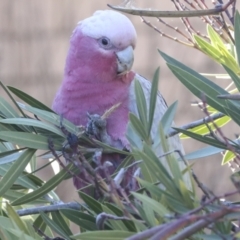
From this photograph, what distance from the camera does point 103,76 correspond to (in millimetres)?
1333

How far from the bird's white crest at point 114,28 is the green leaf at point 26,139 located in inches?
21.3

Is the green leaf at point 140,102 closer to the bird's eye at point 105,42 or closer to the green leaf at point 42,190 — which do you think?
the green leaf at point 42,190

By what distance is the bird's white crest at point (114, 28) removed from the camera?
127 cm

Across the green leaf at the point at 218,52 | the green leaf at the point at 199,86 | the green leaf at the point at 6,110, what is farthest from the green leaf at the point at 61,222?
the green leaf at the point at 218,52

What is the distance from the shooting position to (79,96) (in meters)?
1.29

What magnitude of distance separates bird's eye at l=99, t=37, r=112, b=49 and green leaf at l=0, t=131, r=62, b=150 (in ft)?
1.87

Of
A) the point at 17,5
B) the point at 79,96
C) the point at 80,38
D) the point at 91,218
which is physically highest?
the point at 17,5

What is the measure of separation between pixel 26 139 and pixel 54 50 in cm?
219

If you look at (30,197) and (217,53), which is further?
(217,53)

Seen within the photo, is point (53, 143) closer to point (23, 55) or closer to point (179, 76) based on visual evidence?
point (179, 76)

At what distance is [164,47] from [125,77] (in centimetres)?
162

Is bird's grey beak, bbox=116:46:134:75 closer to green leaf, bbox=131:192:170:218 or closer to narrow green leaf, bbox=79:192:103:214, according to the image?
narrow green leaf, bbox=79:192:103:214

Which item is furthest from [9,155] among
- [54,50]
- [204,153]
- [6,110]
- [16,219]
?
[54,50]

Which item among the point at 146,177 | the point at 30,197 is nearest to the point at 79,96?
the point at 30,197
